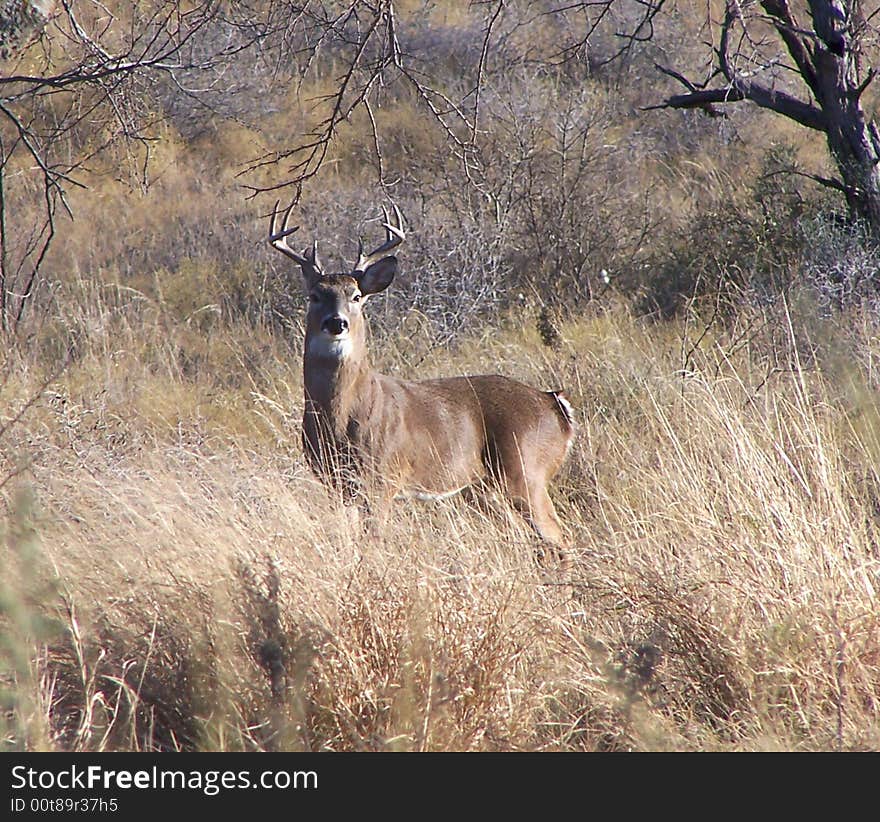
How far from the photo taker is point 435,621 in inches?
150

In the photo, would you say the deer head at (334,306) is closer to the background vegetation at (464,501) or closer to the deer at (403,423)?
the deer at (403,423)

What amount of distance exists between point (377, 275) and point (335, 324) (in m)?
0.58

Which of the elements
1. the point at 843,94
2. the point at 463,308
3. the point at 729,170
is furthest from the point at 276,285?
the point at 729,170

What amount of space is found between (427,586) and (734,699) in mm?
1079

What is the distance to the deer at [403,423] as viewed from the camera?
6.01 metres

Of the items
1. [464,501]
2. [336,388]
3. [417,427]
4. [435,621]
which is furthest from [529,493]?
[435,621]

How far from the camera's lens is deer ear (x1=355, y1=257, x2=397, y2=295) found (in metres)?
6.35

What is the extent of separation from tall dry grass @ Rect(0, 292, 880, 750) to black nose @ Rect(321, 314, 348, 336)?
0.94 metres

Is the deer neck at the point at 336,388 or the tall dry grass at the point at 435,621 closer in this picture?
the tall dry grass at the point at 435,621

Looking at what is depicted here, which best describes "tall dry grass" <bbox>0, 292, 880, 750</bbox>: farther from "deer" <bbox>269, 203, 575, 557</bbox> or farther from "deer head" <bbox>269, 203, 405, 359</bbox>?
"deer head" <bbox>269, 203, 405, 359</bbox>

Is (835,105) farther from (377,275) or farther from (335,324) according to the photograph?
(335,324)

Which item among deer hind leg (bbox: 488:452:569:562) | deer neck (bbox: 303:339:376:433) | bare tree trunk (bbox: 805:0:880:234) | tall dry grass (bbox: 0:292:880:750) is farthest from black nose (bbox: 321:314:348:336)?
bare tree trunk (bbox: 805:0:880:234)

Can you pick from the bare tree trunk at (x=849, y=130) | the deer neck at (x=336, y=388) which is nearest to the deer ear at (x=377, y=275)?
the deer neck at (x=336, y=388)

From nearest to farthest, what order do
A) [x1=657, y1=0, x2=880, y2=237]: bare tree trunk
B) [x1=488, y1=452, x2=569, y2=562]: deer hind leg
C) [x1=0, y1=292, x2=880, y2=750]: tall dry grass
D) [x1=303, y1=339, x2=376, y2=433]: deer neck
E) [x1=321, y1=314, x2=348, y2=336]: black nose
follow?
1. [x1=0, y1=292, x2=880, y2=750]: tall dry grass
2. [x1=321, y1=314, x2=348, y2=336]: black nose
3. [x1=303, y1=339, x2=376, y2=433]: deer neck
4. [x1=488, y1=452, x2=569, y2=562]: deer hind leg
5. [x1=657, y1=0, x2=880, y2=237]: bare tree trunk
